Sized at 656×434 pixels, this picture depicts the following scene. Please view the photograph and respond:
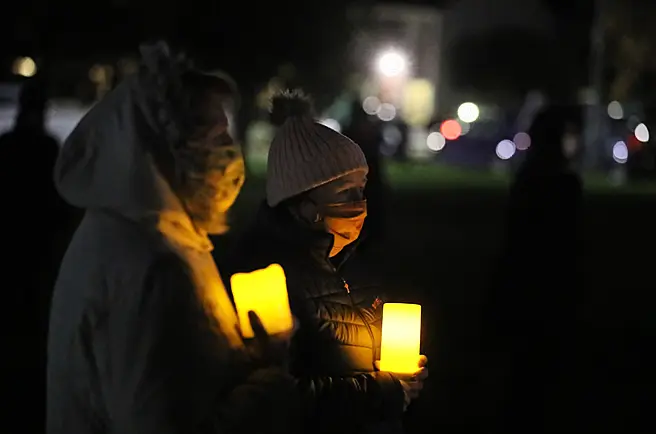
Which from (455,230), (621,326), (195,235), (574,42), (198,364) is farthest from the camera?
(574,42)

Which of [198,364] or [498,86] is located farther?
[498,86]

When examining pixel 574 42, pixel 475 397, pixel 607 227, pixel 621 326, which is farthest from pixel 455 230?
pixel 574 42

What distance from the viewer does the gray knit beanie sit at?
10.4 feet

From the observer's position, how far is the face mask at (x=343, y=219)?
3.20 m

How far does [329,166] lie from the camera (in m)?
3.17

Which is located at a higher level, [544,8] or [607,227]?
[544,8]

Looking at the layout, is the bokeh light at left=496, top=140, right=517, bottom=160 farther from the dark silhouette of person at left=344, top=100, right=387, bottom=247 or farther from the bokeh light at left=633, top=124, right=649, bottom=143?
the dark silhouette of person at left=344, top=100, right=387, bottom=247

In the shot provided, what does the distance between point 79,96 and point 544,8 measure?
35796mm

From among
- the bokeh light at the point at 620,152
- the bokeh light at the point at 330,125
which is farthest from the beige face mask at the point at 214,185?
the bokeh light at the point at 620,152

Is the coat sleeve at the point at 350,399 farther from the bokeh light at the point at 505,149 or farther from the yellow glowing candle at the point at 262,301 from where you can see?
the bokeh light at the point at 505,149

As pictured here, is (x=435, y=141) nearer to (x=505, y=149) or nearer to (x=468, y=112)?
(x=505, y=149)

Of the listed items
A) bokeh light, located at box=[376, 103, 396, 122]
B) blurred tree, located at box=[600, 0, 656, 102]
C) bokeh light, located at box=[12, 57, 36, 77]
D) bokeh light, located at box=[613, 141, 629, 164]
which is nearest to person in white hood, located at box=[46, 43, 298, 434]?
bokeh light, located at box=[12, 57, 36, 77]

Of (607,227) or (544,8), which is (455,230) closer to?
(607,227)

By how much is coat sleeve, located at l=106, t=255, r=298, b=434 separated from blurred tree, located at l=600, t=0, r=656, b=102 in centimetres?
4032
